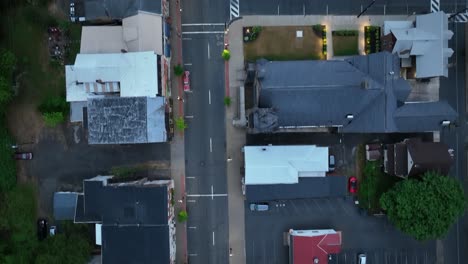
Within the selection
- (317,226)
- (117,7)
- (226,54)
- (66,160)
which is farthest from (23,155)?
(317,226)

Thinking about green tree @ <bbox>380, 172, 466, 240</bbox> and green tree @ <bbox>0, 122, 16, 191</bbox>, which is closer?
green tree @ <bbox>380, 172, 466, 240</bbox>

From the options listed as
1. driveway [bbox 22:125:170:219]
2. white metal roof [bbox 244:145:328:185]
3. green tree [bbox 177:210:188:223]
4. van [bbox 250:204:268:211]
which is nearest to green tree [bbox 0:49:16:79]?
driveway [bbox 22:125:170:219]

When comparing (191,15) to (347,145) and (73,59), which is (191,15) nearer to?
(73,59)

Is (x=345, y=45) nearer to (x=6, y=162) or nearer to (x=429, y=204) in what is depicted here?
(x=429, y=204)

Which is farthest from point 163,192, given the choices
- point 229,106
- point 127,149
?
point 229,106

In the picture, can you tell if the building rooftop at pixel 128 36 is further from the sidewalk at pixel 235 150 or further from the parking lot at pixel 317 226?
the parking lot at pixel 317 226

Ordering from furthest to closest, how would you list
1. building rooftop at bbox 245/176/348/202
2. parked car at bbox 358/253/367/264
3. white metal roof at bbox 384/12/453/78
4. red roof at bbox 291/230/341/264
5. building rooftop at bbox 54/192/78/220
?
parked car at bbox 358/253/367/264 < building rooftop at bbox 54/192/78/220 < red roof at bbox 291/230/341/264 < building rooftop at bbox 245/176/348/202 < white metal roof at bbox 384/12/453/78

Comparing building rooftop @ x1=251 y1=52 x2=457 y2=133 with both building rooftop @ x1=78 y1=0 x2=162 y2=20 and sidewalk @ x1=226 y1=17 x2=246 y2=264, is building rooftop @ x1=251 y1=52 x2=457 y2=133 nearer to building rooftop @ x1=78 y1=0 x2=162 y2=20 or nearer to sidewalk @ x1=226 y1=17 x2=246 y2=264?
sidewalk @ x1=226 y1=17 x2=246 y2=264
